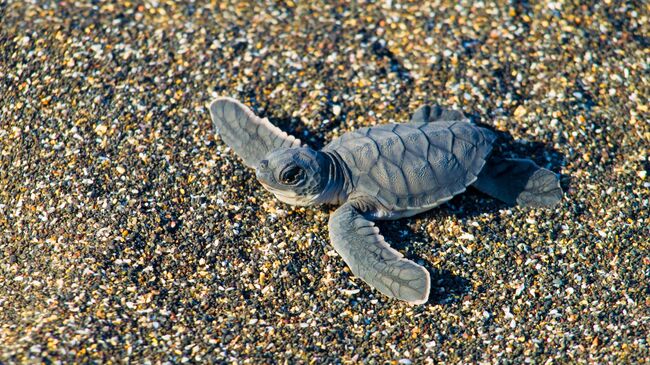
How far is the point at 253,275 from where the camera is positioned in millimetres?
3021

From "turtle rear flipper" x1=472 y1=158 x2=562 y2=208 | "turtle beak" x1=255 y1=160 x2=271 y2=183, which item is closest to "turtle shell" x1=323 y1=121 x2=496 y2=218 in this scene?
"turtle rear flipper" x1=472 y1=158 x2=562 y2=208

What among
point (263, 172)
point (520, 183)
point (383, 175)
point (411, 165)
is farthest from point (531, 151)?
point (263, 172)

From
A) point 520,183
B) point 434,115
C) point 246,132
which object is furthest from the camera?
point 434,115

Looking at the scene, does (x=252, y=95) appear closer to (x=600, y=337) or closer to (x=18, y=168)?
(x=18, y=168)

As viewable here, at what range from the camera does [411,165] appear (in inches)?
125

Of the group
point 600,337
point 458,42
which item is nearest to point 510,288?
point 600,337

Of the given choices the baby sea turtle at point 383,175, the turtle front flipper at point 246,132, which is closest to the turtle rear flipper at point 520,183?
the baby sea turtle at point 383,175

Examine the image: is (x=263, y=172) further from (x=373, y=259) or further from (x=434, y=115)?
(x=434, y=115)

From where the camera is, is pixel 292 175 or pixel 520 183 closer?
pixel 292 175

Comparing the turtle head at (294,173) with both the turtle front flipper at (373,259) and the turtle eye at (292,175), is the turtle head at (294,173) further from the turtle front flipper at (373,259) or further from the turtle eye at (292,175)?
the turtle front flipper at (373,259)

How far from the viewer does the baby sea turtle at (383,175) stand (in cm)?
300

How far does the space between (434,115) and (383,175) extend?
1.81 ft

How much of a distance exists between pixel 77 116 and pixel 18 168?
400 mm

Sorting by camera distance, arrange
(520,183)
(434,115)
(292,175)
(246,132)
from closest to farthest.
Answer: (292,175)
(520,183)
(246,132)
(434,115)
